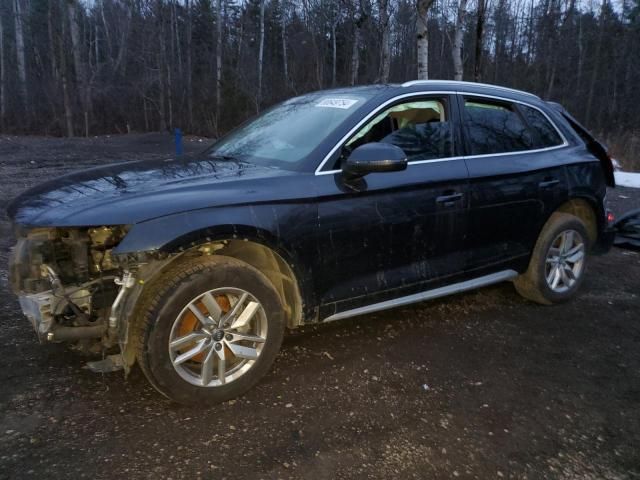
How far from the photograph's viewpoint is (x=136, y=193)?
273 cm

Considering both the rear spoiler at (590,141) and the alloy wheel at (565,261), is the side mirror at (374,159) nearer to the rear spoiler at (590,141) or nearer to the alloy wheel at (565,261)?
the alloy wheel at (565,261)

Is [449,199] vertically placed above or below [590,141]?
below

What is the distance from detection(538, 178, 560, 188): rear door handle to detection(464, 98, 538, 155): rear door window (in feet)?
1.01

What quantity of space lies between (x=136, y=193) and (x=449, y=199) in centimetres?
208

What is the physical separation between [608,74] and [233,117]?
2793cm

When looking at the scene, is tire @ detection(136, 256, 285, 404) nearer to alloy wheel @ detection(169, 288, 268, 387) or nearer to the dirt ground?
alloy wheel @ detection(169, 288, 268, 387)

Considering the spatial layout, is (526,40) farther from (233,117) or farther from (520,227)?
(520,227)

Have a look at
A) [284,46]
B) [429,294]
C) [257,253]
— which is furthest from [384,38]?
[284,46]

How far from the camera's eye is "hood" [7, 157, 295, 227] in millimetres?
2592

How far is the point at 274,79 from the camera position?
3238 cm

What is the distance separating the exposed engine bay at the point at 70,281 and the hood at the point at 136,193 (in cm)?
11

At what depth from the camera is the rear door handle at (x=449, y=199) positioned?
360 centimetres

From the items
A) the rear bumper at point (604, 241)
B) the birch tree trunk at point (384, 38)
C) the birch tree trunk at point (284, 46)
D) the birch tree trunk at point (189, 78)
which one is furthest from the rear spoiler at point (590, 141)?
the birch tree trunk at point (284, 46)

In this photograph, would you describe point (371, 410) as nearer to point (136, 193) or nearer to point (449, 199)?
point (449, 199)
